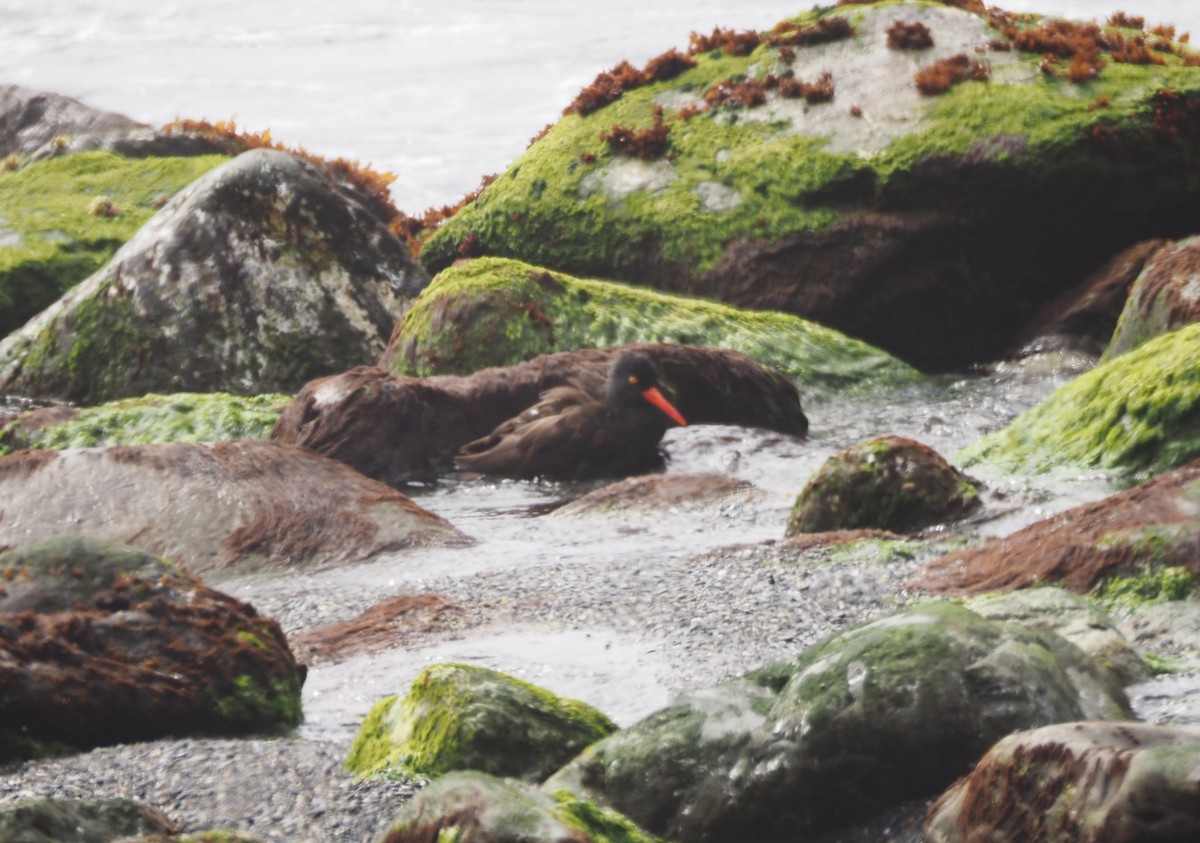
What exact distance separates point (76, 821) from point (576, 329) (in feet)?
32.5

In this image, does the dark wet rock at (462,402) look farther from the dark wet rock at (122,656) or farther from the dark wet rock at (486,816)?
the dark wet rock at (486,816)

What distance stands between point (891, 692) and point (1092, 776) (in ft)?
3.10

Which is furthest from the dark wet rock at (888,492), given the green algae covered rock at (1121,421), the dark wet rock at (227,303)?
the dark wet rock at (227,303)

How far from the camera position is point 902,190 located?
15.1m

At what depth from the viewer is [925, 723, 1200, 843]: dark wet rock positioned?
3.26 m

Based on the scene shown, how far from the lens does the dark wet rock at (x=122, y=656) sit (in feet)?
17.9

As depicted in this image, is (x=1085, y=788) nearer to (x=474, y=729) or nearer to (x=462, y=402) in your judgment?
(x=474, y=729)

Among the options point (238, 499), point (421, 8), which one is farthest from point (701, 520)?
point (421, 8)

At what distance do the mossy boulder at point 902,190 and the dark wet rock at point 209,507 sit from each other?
6871 mm

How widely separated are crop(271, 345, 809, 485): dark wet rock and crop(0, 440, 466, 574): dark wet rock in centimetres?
213

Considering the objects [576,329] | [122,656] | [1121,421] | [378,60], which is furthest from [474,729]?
[378,60]

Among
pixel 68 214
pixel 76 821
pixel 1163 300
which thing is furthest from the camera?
pixel 68 214

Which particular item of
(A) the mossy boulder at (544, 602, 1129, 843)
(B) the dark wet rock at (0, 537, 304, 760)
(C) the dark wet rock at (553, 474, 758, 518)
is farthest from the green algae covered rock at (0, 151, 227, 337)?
(A) the mossy boulder at (544, 602, 1129, 843)

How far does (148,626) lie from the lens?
5.88 m
